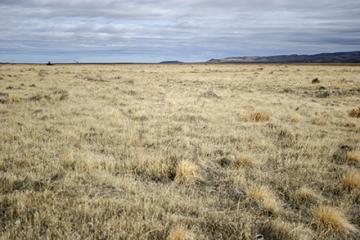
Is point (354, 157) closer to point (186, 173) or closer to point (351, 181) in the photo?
point (351, 181)

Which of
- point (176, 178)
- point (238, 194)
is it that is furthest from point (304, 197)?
point (176, 178)

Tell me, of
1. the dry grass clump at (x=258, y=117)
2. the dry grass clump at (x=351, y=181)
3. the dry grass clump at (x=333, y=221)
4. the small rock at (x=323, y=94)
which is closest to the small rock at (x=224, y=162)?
the dry grass clump at (x=351, y=181)

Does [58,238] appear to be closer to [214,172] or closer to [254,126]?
[214,172]

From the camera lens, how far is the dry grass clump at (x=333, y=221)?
4.88 metres

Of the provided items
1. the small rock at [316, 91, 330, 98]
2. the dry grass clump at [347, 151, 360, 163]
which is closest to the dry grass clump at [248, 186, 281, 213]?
the dry grass clump at [347, 151, 360, 163]

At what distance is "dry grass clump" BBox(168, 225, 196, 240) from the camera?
13.9 ft

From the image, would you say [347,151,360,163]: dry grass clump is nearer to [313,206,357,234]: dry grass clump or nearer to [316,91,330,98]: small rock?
[313,206,357,234]: dry grass clump

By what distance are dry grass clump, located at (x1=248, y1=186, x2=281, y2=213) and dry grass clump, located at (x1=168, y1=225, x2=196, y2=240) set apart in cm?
156

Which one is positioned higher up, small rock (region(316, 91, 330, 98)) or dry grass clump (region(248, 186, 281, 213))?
small rock (region(316, 91, 330, 98))

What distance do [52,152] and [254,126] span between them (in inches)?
257

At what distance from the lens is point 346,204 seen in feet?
18.7

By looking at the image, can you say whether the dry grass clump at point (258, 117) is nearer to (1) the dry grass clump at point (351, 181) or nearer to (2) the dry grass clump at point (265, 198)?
(1) the dry grass clump at point (351, 181)

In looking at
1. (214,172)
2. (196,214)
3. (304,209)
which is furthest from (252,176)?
(196,214)

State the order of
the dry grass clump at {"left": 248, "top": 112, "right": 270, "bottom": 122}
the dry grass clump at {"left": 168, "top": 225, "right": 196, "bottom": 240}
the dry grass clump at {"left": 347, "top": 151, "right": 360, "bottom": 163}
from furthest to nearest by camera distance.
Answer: the dry grass clump at {"left": 248, "top": 112, "right": 270, "bottom": 122} < the dry grass clump at {"left": 347, "top": 151, "right": 360, "bottom": 163} < the dry grass clump at {"left": 168, "top": 225, "right": 196, "bottom": 240}
